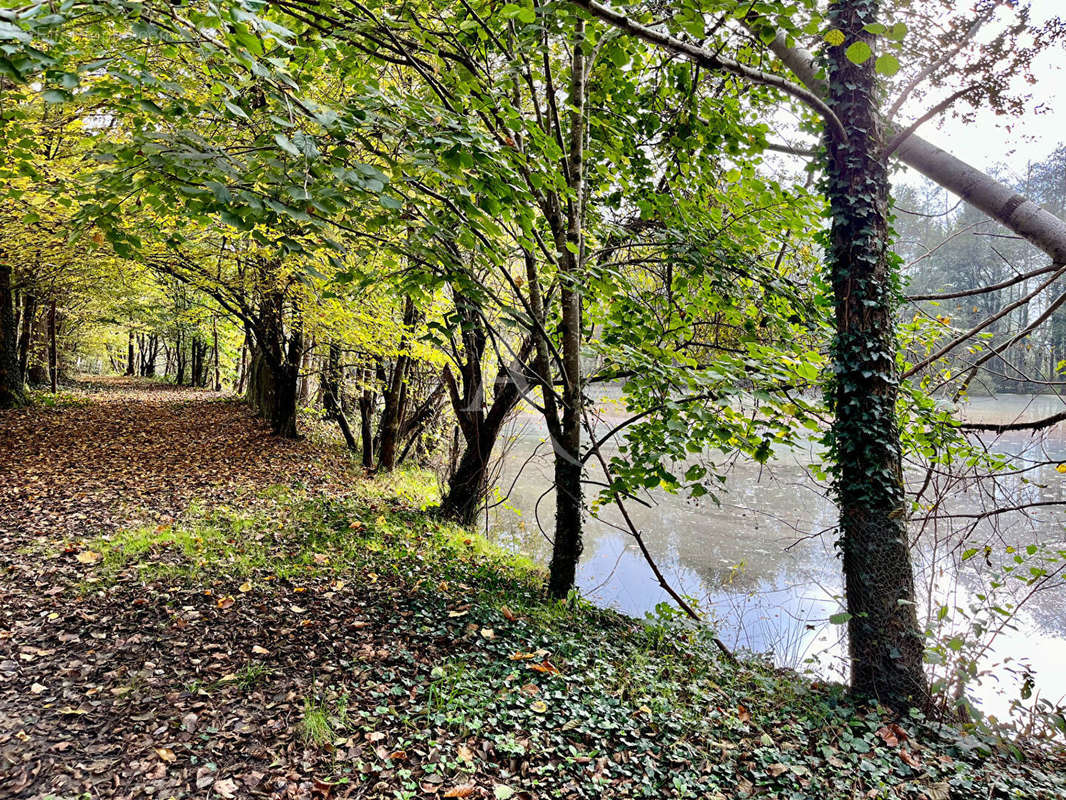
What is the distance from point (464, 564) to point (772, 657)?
3312 millimetres

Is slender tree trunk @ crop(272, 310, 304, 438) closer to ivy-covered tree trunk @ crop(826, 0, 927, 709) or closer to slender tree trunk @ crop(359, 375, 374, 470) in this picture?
slender tree trunk @ crop(359, 375, 374, 470)

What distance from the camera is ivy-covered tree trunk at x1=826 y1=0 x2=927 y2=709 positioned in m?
4.05

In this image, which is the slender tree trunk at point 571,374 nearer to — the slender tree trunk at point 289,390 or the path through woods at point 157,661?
the path through woods at point 157,661

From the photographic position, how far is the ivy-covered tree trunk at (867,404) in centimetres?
405

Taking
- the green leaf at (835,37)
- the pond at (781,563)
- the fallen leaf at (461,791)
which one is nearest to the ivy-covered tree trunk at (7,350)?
the pond at (781,563)

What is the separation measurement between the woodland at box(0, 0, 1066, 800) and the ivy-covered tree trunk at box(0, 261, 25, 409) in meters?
6.83

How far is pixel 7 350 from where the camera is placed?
38.0ft

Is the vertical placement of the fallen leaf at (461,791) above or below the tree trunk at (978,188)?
below

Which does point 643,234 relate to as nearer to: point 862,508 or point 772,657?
point 862,508

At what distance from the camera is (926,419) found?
14.3ft

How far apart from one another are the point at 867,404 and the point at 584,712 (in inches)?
122

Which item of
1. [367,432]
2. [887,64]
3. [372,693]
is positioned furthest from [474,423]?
[887,64]

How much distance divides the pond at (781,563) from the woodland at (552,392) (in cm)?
68

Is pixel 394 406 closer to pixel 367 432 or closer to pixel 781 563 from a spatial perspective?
pixel 367 432
